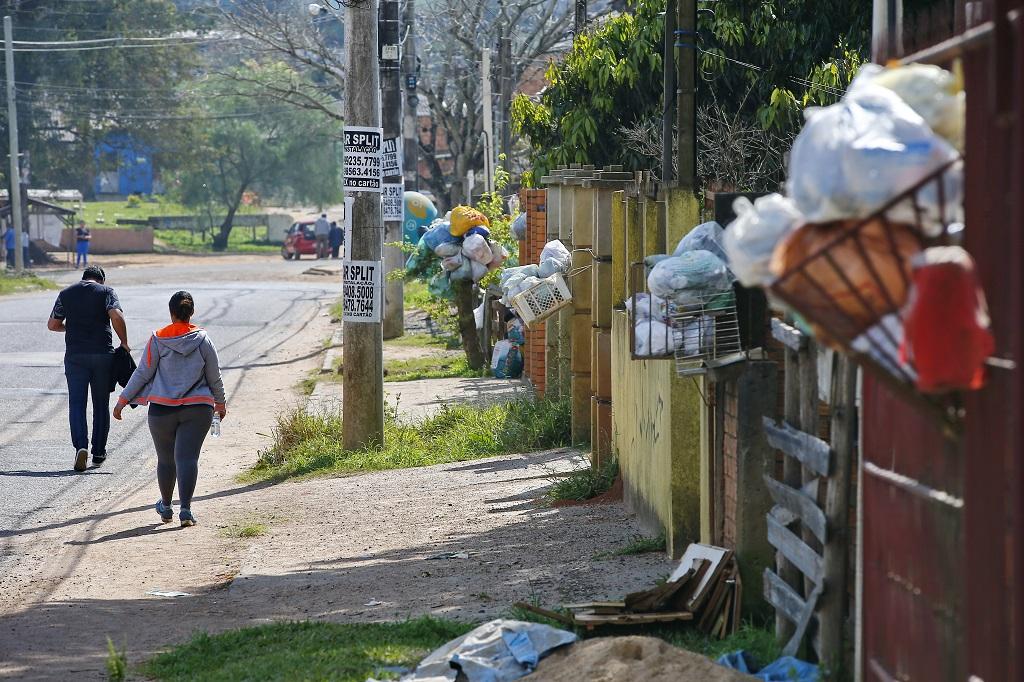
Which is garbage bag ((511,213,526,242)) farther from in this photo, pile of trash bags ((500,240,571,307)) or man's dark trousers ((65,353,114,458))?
man's dark trousers ((65,353,114,458))

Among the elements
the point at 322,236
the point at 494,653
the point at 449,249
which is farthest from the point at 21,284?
the point at 494,653

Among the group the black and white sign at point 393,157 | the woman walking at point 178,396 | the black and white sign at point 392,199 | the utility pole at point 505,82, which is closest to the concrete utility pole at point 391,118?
the black and white sign at point 392,199

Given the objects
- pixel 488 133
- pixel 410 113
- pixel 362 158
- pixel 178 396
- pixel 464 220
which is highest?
pixel 410 113

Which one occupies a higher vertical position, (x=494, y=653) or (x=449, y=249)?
(x=449, y=249)

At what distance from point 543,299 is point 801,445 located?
5979 mm

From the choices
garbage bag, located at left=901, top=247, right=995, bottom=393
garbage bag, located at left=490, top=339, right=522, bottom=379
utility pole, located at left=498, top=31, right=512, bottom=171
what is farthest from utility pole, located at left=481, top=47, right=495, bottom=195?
garbage bag, located at left=901, top=247, right=995, bottom=393

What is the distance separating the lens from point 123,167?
67.2m

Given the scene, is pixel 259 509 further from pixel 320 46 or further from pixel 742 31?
pixel 320 46

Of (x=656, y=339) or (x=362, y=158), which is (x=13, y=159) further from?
(x=656, y=339)

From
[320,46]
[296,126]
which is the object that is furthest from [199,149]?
[320,46]

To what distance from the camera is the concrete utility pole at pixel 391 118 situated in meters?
18.1

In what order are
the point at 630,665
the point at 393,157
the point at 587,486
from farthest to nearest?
the point at 393,157, the point at 587,486, the point at 630,665

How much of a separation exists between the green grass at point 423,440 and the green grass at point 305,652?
5018 mm

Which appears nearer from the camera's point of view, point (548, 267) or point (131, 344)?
point (548, 267)
